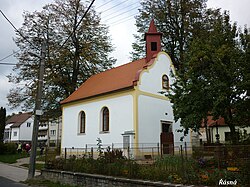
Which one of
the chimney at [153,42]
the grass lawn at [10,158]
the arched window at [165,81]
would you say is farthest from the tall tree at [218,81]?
the grass lawn at [10,158]

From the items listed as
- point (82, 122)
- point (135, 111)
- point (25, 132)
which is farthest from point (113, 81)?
point (25, 132)

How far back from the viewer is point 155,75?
21.5m

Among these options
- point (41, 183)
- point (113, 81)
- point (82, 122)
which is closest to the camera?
point (41, 183)

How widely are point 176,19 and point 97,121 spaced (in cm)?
1340

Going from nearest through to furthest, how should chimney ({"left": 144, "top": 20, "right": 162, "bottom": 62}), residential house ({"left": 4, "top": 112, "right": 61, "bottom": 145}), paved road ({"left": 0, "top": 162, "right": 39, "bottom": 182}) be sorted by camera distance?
paved road ({"left": 0, "top": 162, "right": 39, "bottom": 182}), chimney ({"left": 144, "top": 20, "right": 162, "bottom": 62}), residential house ({"left": 4, "top": 112, "right": 61, "bottom": 145})

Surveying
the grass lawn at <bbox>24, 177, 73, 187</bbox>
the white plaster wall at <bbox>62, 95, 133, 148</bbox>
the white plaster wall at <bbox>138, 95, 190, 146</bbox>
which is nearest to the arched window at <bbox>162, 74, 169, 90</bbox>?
the white plaster wall at <bbox>138, 95, 190, 146</bbox>

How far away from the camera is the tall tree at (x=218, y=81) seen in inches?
506

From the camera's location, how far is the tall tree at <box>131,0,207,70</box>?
2648 cm

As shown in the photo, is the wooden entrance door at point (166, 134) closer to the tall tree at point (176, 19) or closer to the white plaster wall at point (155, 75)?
the white plaster wall at point (155, 75)

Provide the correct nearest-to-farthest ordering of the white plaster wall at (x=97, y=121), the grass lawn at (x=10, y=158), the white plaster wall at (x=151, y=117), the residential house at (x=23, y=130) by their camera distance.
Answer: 1. the white plaster wall at (x=151, y=117)
2. the white plaster wall at (x=97, y=121)
3. the grass lawn at (x=10, y=158)
4. the residential house at (x=23, y=130)

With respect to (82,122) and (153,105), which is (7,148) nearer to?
(82,122)

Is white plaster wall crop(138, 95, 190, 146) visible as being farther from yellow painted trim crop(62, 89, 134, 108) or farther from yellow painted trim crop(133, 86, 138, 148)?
yellow painted trim crop(62, 89, 134, 108)

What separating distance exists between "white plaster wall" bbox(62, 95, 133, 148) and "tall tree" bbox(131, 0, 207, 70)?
8.80 m

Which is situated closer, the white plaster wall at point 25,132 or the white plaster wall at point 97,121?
the white plaster wall at point 97,121
